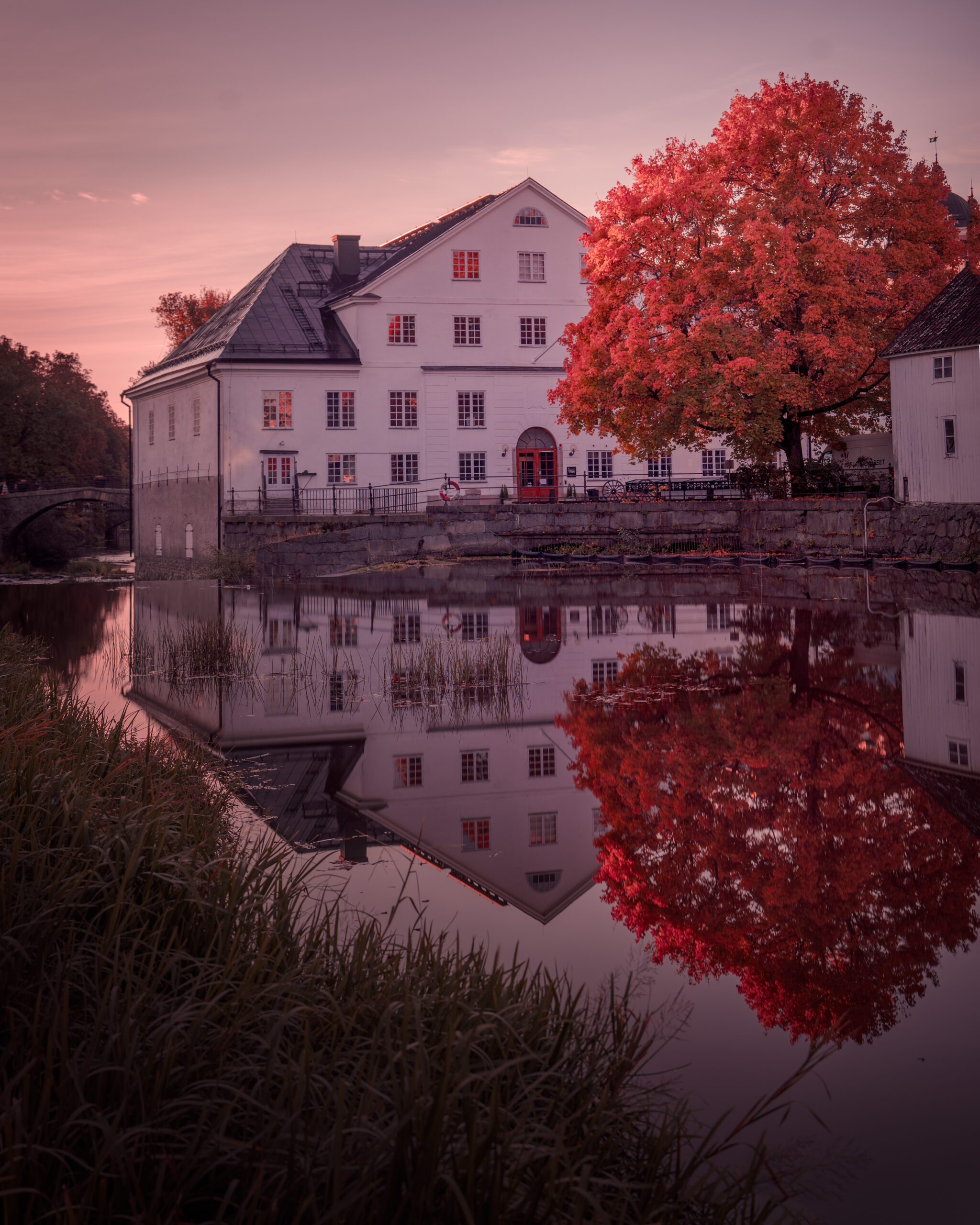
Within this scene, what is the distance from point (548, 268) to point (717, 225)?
11348 mm

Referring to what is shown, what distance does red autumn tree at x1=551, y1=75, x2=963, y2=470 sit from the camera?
35031mm

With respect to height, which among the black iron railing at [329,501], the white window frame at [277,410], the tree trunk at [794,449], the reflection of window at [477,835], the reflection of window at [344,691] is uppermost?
the white window frame at [277,410]

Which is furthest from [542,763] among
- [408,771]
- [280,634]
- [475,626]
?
[280,634]

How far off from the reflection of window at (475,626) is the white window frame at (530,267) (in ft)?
90.7

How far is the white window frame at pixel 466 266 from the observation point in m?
46.3

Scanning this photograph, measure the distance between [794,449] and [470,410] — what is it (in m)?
13.7

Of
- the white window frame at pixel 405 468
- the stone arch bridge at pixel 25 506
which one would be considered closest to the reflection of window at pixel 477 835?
the white window frame at pixel 405 468

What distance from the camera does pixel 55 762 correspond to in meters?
5.89

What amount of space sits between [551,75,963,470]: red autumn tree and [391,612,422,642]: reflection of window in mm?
16091

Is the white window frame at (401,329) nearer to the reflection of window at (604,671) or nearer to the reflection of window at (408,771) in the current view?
the reflection of window at (604,671)

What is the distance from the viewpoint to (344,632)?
66.6 ft

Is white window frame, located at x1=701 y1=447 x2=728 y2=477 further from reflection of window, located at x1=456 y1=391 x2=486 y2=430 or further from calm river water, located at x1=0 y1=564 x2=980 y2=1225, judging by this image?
calm river water, located at x1=0 y1=564 x2=980 y2=1225

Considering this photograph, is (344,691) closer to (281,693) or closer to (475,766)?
(281,693)

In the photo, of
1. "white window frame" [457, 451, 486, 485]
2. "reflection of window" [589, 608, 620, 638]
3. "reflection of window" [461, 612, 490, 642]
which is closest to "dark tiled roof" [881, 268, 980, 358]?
"reflection of window" [589, 608, 620, 638]
